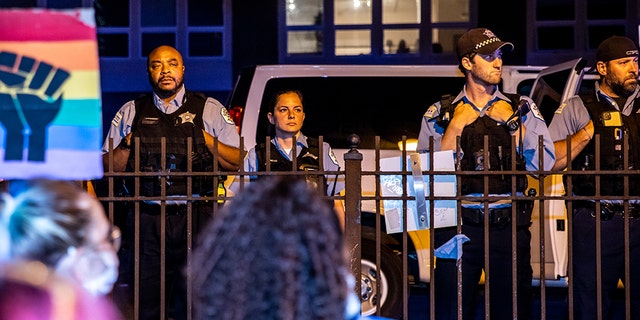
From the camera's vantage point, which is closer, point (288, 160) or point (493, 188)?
point (493, 188)

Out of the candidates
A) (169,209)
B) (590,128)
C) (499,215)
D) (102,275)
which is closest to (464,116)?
(499,215)

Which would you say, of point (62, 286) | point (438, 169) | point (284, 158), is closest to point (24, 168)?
point (284, 158)

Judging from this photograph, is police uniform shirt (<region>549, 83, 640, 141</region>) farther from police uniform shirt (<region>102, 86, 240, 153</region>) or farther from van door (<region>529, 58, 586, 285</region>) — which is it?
police uniform shirt (<region>102, 86, 240, 153</region>)

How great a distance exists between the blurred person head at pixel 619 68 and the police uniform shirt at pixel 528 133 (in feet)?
1.73

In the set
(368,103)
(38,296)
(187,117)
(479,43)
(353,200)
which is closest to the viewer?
(38,296)

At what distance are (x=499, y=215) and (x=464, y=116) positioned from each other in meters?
0.61

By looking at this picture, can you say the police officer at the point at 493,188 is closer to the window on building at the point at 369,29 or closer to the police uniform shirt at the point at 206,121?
the police uniform shirt at the point at 206,121

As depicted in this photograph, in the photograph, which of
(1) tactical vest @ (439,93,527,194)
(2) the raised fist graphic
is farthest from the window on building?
(2) the raised fist graphic

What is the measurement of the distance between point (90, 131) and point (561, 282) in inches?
184

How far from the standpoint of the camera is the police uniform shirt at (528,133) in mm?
6316

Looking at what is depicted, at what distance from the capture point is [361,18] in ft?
67.4

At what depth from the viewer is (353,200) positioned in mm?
6148

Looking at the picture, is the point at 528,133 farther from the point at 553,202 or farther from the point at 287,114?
the point at 553,202

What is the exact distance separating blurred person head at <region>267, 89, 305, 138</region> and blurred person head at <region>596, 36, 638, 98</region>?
1905 mm
